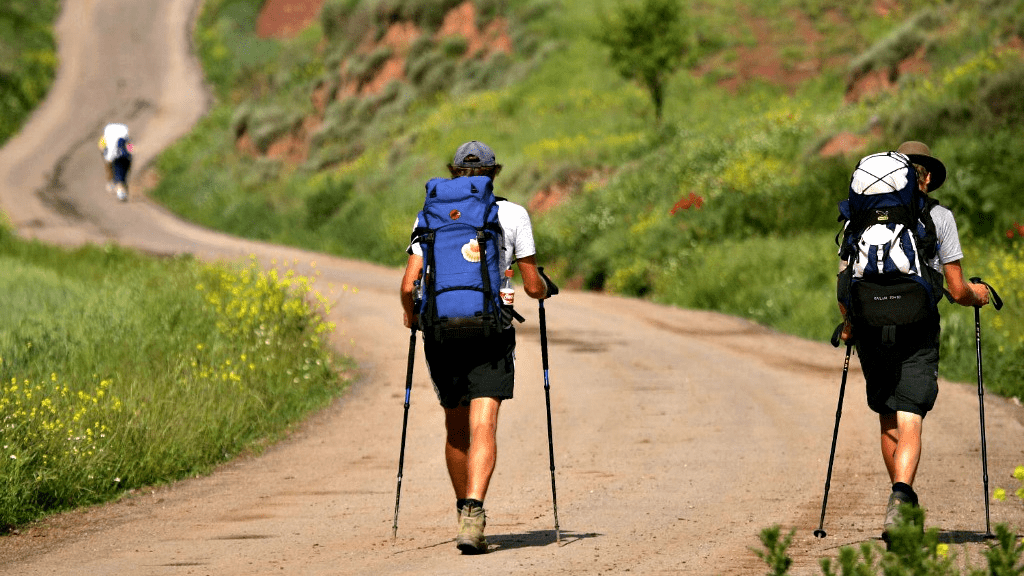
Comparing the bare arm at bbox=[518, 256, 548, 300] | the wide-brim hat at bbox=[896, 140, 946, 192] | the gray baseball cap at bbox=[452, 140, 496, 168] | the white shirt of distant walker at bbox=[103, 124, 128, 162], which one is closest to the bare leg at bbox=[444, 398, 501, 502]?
the bare arm at bbox=[518, 256, 548, 300]

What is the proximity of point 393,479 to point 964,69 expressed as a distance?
1820 cm

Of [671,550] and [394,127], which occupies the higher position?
[394,127]

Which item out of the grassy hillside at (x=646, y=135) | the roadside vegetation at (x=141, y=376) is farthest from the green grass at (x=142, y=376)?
the grassy hillside at (x=646, y=135)

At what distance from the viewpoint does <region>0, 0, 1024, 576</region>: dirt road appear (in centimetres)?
764

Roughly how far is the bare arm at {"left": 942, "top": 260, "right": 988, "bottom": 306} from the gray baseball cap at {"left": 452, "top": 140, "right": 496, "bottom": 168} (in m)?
2.47

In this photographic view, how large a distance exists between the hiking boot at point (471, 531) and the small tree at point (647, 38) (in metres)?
25.2

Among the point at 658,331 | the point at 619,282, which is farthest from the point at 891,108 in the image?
the point at 658,331

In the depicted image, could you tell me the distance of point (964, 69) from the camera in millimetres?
25250

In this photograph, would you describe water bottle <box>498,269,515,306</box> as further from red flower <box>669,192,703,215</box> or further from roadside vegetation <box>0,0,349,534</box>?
red flower <box>669,192,703,215</box>

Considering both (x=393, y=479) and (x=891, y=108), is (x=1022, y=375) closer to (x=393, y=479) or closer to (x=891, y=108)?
(x=393, y=479)

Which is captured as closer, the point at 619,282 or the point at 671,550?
the point at 671,550

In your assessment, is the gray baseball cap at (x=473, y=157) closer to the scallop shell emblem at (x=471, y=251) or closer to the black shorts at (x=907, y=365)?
the scallop shell emblem at (x=471, y=251)

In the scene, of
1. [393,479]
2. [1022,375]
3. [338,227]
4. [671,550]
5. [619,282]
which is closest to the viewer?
[671,550]

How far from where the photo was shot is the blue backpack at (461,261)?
7207 millimetres
